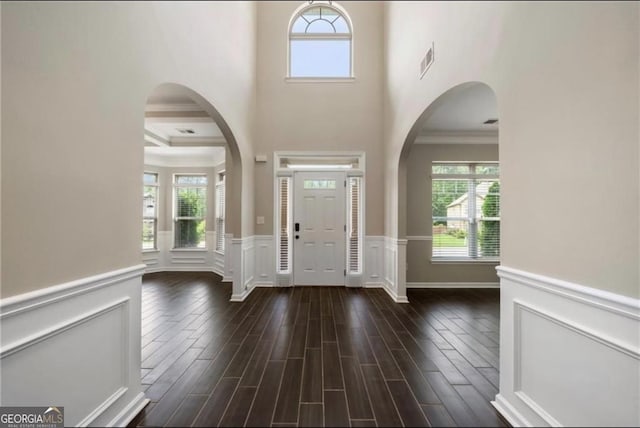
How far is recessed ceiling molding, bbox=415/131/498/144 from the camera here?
4.59 meters

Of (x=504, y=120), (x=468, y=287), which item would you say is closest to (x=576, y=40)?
(x=504, y=120)

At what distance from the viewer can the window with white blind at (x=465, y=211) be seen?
15.6 ft

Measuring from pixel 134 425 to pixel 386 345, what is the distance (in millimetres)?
1907

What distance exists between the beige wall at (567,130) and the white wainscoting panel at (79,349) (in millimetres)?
2267

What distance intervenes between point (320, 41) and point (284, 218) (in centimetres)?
328

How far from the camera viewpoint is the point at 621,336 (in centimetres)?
104

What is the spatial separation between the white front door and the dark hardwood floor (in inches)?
35.6

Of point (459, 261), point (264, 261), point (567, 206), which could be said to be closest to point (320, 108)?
point (264, 261)

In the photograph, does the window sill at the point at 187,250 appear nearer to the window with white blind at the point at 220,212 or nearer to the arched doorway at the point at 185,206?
the arched doorway at the point at 185,206

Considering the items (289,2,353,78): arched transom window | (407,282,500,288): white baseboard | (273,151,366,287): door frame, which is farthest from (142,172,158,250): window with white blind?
(407,282,500,288): white baseboard

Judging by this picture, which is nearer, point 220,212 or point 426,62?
point 426,62

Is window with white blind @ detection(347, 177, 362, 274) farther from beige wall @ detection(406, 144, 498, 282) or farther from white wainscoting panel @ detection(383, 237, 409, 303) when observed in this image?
beige wall @ detection(406, 144, 498, 282)

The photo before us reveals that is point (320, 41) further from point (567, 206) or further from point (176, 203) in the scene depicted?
point (567, 206)

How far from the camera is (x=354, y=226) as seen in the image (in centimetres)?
470
